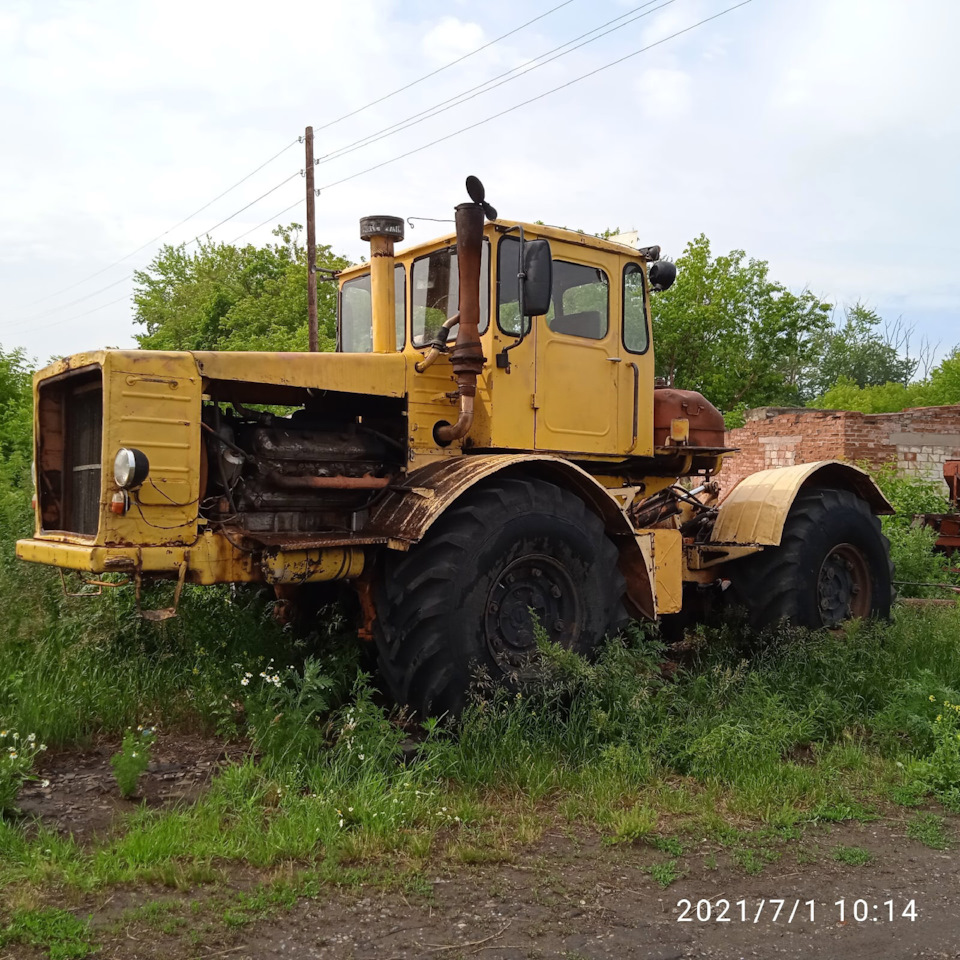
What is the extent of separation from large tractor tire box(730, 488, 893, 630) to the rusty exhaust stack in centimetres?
296

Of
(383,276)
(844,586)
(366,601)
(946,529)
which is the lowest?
(844,586)

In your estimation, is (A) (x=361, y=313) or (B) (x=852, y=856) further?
(A) (x=361, y=313)

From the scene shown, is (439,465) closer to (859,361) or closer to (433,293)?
(433,293)

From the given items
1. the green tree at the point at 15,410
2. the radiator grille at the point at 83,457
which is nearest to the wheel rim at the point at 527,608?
the radiator grille at the point at 83,457

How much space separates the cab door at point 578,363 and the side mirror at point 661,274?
37cm

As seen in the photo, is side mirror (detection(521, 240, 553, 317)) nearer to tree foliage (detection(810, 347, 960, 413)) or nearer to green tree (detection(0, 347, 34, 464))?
green tree (detection(0, 347, 34, 464))

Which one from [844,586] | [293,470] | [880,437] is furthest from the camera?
[880,437]

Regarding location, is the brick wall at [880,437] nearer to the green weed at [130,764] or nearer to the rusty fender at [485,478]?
the rusty fender at [485,478]

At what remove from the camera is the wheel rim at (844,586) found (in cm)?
751

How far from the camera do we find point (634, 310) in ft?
22.1

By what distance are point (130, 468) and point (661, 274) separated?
158 inches


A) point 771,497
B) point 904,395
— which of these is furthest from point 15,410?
point 904,395

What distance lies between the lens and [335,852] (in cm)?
381

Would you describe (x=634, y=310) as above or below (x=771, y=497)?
above
